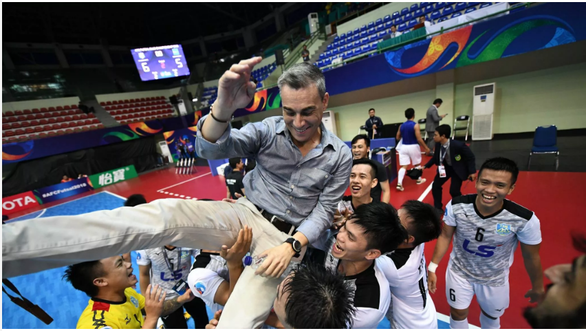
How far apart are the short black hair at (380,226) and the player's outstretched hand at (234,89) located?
1064 millimetres

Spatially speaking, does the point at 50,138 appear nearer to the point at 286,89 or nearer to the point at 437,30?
the point at 286,89

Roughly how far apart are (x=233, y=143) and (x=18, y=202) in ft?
46.4

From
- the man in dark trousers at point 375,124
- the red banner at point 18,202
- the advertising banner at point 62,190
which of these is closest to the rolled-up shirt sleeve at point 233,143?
the man in dark trousers at point 375,124

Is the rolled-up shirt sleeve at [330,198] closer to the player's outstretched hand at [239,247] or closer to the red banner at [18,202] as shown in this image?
the player's outstretched hand at [239,247]

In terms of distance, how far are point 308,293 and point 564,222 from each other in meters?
4.64

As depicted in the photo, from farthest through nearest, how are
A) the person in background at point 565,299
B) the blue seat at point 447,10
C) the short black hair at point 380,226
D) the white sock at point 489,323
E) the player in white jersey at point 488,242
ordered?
the blue seat at point 447,10 < the white sock at point 489,323 < the player in white jersey at point 488,242 < the short black hair at point 380,226 < the person in background at point 565,299

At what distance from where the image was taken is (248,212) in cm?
163

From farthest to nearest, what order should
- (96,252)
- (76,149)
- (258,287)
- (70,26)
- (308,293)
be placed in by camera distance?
1. (70,26)
2. (76,149)
3. (258,287)
4. (308,293)
5. (96,252)

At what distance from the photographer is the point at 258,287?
1.42m

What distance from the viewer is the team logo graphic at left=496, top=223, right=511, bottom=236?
5.99ft

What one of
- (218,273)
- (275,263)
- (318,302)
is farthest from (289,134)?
(218,273)

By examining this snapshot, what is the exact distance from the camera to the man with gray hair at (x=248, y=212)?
1055mm

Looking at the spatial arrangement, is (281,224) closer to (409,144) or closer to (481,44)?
(409,144)

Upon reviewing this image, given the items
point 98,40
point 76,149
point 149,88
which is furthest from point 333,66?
point 98,40
